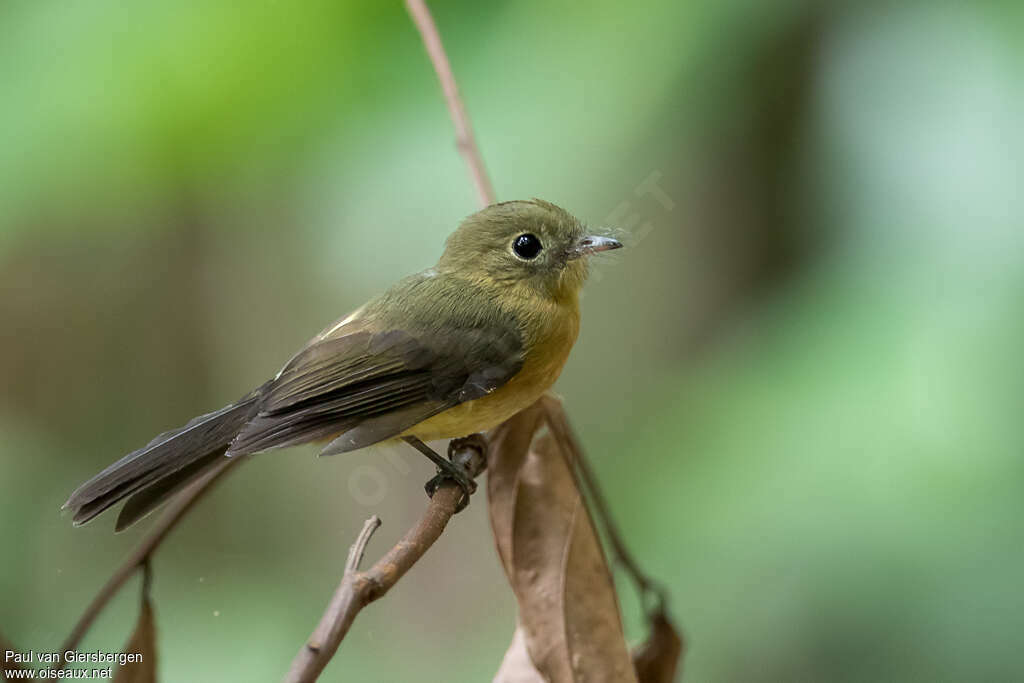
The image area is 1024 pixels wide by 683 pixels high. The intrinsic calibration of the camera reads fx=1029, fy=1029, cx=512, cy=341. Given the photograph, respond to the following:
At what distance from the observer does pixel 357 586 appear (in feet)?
4.00

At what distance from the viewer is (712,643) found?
2207 mm

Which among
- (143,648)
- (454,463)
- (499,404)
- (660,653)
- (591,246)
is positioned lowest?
(660,653)

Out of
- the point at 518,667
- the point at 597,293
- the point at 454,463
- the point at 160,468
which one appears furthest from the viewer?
the point at 597,293

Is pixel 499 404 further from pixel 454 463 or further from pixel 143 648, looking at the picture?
pixel 143 648

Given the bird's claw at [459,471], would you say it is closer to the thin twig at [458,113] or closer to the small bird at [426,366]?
the small bird at [426,366]

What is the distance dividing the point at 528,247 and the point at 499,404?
37cm

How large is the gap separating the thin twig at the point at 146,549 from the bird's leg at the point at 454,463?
367 millimetres

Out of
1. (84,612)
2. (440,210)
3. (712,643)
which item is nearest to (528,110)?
(440,210)

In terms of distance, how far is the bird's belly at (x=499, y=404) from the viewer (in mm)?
1870

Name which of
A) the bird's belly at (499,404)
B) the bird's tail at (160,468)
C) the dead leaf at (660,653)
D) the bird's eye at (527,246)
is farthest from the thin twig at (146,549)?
the dead leaf at (660,653)

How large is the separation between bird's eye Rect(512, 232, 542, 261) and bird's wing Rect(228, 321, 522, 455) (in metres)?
0.17

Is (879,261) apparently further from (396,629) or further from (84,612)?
(84,612)

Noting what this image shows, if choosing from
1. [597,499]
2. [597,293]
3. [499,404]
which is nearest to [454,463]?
[499,404]

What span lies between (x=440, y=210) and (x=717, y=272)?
926mm
